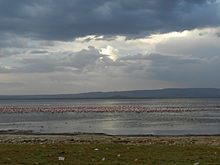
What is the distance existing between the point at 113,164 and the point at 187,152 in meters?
5.18

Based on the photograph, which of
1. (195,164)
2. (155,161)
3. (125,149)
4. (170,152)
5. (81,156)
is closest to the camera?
(195,164)

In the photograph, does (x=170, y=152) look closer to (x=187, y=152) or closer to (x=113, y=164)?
(x=187, y=152)

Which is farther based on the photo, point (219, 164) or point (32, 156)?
point (32, 156)

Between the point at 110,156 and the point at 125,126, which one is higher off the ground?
the point at 110,156

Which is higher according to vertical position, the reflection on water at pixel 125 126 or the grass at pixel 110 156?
the grass at pixel 110 156

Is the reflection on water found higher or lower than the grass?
lower

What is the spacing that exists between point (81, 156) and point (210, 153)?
20.6ft

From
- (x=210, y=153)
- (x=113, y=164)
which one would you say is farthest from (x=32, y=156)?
(x=210, y=153)

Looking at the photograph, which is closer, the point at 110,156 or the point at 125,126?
the point at 110,156

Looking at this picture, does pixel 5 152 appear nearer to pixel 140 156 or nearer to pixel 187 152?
pixel 140 156

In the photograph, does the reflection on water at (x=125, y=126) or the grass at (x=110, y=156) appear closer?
the grass at (x=110, y=156)

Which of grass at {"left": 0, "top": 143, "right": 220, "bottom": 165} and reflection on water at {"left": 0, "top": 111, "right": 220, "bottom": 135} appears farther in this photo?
reflection on water at {"left": 0, "top": 111, "right": 220, "bottom": 135}

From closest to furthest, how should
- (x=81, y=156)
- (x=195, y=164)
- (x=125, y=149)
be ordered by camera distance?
(x=195, y=164) → (x=81, y=156) → (x=125, y=149)

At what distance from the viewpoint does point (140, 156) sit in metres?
16.0
